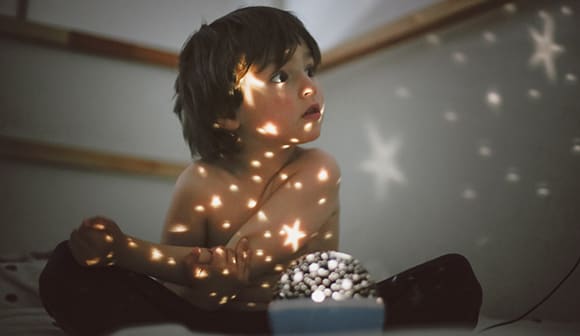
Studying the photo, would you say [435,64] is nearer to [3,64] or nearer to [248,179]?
[248,179]

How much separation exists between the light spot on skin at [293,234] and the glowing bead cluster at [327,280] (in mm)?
193

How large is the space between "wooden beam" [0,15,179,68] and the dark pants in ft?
3.96

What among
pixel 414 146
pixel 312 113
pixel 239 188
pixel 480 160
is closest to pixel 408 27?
pixel 414 146

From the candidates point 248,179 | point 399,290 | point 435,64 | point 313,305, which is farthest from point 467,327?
point 435,64

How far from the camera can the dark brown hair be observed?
3.24 ft

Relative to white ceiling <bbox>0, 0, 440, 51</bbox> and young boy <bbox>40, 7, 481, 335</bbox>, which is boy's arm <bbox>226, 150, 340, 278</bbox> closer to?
young boy <bbox>40, 7, 481, 335</bbox>

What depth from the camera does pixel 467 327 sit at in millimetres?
771

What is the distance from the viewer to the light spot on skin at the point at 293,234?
951 millimetres

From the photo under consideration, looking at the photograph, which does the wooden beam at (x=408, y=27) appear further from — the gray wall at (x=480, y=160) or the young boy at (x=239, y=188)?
the young boy at (x=239, y=188)

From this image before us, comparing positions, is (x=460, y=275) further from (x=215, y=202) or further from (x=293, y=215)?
(x=215, y=202)

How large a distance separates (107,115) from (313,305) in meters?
1.43

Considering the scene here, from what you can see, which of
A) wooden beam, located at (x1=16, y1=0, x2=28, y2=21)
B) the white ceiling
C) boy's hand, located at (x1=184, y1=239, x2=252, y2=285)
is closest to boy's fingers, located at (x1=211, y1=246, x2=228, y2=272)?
boy's hand, located at (x1=184, y1=239, x2=252, y2=285)

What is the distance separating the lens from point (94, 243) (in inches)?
30.1

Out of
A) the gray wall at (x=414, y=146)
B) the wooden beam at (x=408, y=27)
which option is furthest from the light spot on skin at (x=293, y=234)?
the wooden beam at (x=408, y=27)
